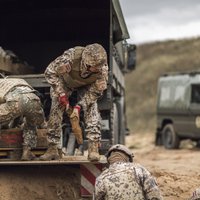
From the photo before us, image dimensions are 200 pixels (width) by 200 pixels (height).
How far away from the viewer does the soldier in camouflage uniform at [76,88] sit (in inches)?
320

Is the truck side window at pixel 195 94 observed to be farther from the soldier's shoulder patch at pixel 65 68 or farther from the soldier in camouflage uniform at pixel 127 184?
the soldier in camouflage uniform at pixel 127 184

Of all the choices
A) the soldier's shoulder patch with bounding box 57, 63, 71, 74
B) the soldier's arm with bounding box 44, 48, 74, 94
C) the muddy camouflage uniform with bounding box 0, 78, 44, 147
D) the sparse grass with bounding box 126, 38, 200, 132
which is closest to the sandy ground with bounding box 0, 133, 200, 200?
the muddy camouflage uniform with bounding box 0, 78, 44, 147

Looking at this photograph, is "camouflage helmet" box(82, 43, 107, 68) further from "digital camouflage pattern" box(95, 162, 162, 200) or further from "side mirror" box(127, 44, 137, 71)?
"side mirror" box(127, 44, 137, 71)

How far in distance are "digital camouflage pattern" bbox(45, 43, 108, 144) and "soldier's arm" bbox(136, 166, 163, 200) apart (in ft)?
6.09

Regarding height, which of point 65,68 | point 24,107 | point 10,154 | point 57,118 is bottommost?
point 10,154

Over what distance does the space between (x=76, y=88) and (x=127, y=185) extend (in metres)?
2.49

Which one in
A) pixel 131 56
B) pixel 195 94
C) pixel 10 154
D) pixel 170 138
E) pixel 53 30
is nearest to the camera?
pixel 10 154

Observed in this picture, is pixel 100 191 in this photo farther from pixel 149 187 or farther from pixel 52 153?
pixel 52 153

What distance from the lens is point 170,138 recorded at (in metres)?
19.1

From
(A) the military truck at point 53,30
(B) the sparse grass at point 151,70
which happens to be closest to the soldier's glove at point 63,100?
(A) the military truck at point 53,30

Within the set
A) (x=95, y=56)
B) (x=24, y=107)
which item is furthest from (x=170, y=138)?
(x=95, y=56)

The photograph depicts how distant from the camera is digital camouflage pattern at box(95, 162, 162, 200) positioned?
6.29m

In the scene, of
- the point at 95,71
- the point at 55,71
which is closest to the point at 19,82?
the point at 55,71

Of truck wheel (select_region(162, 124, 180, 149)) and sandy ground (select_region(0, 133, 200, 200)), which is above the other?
truck wheel (select_region(162, 124, 180, 149))
